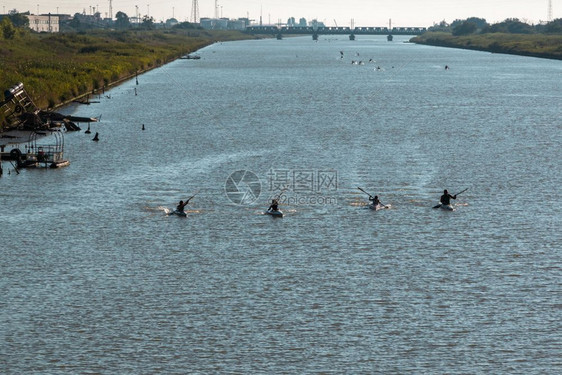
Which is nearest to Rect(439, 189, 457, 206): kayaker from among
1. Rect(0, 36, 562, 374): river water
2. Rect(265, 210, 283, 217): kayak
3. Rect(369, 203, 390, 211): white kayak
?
Rect(0, 36, 562, 374): river water

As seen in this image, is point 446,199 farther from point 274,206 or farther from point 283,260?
point 283,260

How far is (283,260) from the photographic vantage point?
70688 millimetres

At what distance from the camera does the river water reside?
2085 inches

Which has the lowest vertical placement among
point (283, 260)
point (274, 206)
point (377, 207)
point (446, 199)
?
point (283, 260)

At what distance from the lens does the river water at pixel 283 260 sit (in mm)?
52969

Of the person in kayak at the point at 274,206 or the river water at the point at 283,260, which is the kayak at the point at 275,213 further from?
the river water at the point at 283,260

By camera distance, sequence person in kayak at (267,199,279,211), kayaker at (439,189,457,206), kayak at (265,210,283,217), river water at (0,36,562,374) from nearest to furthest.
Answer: river water at (0,36,562,374)
kayak at (265,210,283,217)
person in kayak at (267,199,279,211)
kayaker at (439,189,457,206)

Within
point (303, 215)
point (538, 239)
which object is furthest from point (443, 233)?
point (303, 215)

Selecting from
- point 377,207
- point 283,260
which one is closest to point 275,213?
point 377,207

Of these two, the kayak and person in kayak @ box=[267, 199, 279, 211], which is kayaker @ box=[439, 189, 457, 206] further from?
person in kayak @ box=[267, 199, 279, 211]

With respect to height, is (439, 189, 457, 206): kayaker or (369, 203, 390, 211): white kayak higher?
(439, 189, 457, 206): kayaker

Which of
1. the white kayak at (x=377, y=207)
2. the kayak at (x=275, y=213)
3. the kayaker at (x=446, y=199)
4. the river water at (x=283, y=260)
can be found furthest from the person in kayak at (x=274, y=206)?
the kayaker at (x=446, y=199)

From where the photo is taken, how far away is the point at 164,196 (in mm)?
92438

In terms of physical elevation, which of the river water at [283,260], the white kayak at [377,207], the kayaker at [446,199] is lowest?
the river water at [283,260]
